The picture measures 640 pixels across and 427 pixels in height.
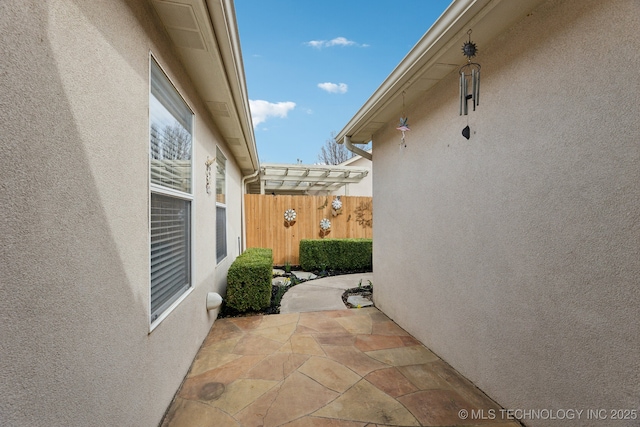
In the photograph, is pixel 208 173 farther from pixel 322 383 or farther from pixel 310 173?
pixel 310 173

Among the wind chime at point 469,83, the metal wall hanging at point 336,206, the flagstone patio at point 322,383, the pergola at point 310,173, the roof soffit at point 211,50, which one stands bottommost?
the flagstone patio at point 322,383

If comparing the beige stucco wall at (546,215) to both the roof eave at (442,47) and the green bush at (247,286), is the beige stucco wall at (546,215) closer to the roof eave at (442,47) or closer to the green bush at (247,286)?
the roof eave at (442,47)

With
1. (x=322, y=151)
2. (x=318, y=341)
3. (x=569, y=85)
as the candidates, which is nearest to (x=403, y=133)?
(x=569, y=85)

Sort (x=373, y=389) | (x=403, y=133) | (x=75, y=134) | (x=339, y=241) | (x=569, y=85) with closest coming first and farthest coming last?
(x=75, y=134) < (x=569, y=85) < (x=373, y=389) < (x=403, y=133) < (x=339, y=241)

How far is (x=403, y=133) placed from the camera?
3.38 m

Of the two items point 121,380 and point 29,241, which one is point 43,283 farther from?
point 121,380

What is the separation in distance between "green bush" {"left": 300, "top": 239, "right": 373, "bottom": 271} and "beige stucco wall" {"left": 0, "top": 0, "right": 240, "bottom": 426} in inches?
219

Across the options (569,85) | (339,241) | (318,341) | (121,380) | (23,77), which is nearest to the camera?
(23,77)

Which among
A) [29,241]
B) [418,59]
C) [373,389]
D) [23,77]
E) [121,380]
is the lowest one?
[373,389]

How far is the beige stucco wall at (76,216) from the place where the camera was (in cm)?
81

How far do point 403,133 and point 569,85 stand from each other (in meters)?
1.85

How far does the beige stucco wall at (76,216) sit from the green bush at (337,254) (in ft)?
18.2

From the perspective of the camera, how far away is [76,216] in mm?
1074

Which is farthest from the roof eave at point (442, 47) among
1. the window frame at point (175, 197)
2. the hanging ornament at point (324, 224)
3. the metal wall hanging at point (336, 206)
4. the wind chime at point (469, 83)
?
the hanging ornament at point (324, 224)
